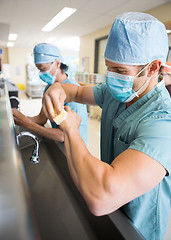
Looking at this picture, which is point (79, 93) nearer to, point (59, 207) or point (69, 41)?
point (59, 207)

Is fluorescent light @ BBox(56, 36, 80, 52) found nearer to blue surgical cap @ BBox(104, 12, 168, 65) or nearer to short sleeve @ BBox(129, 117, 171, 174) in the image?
blue surgical cap @ BBox(104, 12, 168, 65)

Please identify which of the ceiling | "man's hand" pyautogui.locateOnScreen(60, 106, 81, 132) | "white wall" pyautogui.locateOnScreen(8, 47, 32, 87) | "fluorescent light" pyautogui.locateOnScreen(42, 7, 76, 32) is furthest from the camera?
"white wall" pyautogui.locateOnScreen(8, 47, 32, 87)

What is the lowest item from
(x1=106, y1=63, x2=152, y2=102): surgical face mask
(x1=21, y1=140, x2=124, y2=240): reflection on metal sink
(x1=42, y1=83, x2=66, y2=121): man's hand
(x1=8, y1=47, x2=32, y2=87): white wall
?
(x1=21, y1=140, x2=124, y2=240): reflection on metal sink

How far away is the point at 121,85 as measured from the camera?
86 centimetres

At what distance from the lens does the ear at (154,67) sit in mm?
804

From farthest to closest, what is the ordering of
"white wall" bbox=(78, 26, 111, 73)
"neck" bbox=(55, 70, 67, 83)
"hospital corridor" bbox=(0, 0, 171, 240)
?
"white wall" bbox=(78, 26, 111, 73)
"neck" bbox=(55, 70, 67, 83)
"hospital corridor" bbox=(0, 0, 171, 240)

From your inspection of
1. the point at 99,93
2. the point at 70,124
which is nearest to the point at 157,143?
the point at 70,124

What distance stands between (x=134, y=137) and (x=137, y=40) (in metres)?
0.41

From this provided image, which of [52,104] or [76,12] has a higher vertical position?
[76,12]

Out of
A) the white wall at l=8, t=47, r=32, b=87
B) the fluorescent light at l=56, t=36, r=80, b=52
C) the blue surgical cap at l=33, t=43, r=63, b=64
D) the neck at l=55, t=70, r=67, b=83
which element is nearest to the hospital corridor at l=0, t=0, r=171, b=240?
the neck at l=55, t=70, r=67, b=83

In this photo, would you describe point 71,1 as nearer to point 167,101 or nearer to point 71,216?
point 167,101

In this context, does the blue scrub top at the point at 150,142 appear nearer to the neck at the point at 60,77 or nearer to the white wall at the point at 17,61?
the neck at the point at 60,77

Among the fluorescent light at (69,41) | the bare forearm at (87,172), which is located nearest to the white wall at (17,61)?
the fluorescent light at (69,41)

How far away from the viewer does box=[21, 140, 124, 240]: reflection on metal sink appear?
2.89 feet
